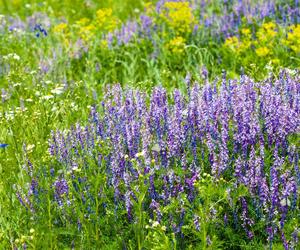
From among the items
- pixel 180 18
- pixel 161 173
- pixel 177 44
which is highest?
pixel 180 18

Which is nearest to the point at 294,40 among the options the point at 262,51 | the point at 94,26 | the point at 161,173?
the point at 262,51

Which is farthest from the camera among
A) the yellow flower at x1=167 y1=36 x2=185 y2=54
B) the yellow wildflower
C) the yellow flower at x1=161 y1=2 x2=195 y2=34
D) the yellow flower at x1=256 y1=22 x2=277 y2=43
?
the yellow flower at x1=161 y1=2 x2=195 y2=34

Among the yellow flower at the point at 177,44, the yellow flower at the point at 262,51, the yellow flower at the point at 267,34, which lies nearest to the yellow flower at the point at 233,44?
the yellow flower at the point at 267,34

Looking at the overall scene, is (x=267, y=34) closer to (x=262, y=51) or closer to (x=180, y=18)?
(x=262, y=51)

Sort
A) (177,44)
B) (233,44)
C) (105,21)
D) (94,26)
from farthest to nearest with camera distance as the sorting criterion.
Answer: (105,21) → (94,26) → (177,44) → (233,44)

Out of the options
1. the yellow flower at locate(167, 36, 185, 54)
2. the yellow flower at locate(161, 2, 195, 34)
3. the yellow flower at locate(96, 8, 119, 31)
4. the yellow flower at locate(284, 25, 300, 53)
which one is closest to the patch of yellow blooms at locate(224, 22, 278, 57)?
the yellow flower at locate(284, 25, 300, 53)

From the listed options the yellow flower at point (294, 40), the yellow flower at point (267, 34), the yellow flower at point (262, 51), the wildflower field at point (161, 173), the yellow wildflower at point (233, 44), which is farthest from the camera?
the yellow wildflower at point (233, 44)

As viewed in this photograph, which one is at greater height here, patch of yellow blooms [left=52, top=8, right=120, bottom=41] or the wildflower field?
patch of yellow blooms [left=52, top=8, right=120, bottom=41]

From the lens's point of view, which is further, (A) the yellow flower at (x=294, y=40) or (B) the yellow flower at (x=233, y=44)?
(B) the yellow flower at (x=233, y=44)

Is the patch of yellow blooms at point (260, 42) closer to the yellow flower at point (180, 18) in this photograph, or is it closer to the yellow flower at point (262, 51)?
the yellow flower at point (262, 51)

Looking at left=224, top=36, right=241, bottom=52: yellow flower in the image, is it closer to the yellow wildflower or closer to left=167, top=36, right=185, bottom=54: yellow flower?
the yellow wildflower

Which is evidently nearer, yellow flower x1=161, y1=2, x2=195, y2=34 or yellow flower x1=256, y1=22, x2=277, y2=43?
yellow flower x1=256, y1=22, x2=277, y2=43

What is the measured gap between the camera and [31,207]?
3240mm

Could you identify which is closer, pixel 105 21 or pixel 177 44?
pixel 177 44
